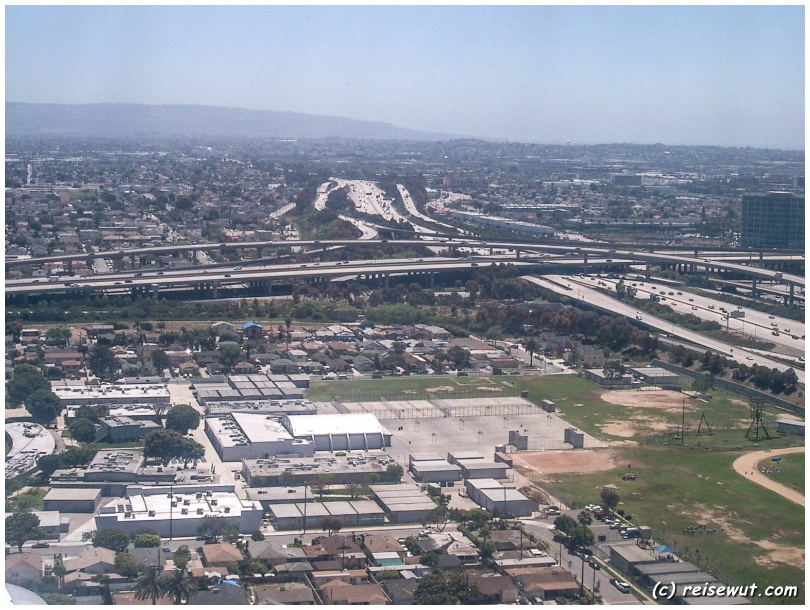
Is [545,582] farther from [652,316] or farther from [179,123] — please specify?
[179,123]

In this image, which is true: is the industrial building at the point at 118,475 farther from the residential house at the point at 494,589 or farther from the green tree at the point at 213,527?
the residential house at the point at 494,589

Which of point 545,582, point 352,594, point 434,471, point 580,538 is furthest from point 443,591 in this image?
point 434,471

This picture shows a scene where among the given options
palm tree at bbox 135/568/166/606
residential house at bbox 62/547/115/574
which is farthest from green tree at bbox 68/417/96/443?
palm tree at bbox 135/568/166/606

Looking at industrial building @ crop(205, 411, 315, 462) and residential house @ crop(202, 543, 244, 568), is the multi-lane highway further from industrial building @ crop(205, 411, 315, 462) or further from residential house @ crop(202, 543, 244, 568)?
residential house @ crop(202, 543, 244, 568)

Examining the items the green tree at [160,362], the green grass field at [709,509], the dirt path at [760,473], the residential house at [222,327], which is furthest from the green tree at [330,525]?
the residential house at [222,327]

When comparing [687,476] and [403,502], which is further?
[687,476]

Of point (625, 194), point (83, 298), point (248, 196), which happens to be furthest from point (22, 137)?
point (83, 298)
